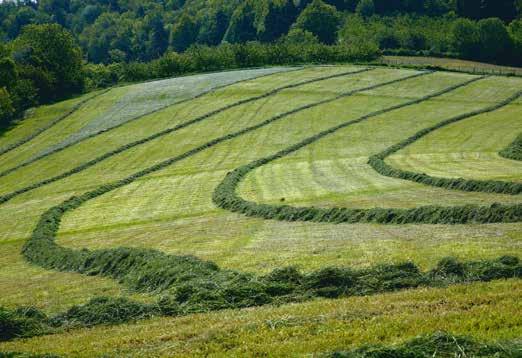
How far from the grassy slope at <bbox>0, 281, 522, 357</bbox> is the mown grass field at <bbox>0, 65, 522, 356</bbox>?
0.21 feet

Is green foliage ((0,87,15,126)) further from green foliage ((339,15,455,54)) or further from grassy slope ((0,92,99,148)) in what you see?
green foliage ((339,15,455,54))

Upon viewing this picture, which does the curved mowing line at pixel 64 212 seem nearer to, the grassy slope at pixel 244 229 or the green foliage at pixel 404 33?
the grassy slope at pixel 244 229

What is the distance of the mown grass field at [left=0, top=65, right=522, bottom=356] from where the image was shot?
55.7ft

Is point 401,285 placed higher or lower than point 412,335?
lower

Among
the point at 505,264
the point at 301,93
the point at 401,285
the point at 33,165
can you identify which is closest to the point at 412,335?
the point at 401,285

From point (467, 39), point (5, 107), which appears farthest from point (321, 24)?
point (5, 107)

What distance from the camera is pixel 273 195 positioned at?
4791cm

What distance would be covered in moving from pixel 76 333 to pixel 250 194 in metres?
30.6

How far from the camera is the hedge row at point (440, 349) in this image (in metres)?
13.1

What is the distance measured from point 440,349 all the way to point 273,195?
114 ft

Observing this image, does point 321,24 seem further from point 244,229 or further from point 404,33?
point 244,229

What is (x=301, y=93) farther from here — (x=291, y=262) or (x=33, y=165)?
(x=291, y=262)

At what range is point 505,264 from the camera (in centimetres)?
2123

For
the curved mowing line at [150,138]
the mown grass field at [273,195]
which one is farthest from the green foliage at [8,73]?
the curved mowing line at [150,138]
